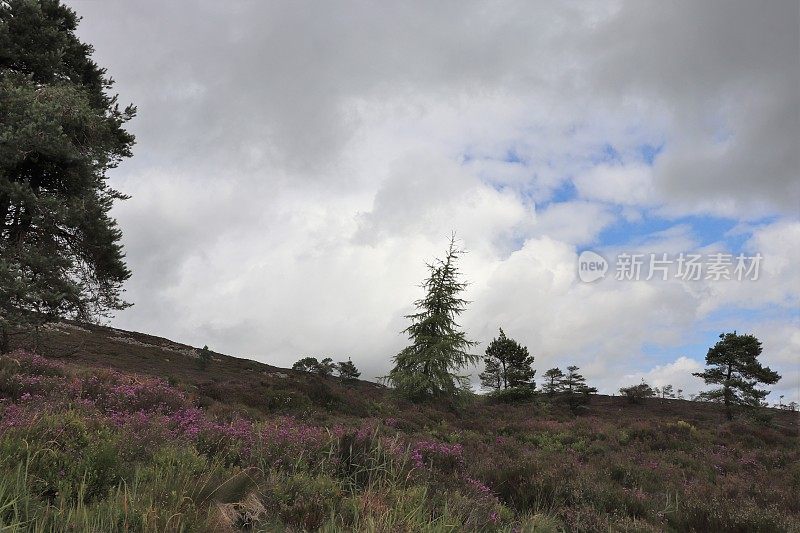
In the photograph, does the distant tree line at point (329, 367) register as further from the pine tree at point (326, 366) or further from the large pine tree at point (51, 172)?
the large pine tree at point (51, 172)

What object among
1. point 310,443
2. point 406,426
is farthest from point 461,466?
point 406,426

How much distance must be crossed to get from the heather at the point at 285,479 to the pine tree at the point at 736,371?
24390 millimetres

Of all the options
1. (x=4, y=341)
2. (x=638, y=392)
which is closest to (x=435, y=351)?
(x=4, y=341)

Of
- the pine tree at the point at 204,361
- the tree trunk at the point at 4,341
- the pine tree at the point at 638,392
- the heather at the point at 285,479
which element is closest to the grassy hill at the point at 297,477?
the heather at the point at 285,479

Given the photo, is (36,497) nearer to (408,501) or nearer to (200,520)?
(200,520)

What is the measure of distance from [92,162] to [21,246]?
315cm

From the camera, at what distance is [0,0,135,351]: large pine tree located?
12.5 metres

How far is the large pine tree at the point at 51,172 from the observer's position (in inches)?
492

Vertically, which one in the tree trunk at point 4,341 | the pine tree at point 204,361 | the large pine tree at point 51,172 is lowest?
the pine tree at point 204,361

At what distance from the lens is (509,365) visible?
142ft

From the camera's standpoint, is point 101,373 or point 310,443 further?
point 101,373

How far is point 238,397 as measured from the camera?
14.5m

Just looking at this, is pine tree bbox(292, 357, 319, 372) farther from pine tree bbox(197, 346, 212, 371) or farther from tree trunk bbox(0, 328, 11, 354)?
tree trunk bbox(0, 328, 11, 354)

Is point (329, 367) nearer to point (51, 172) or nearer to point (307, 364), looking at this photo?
point (307, 364)
